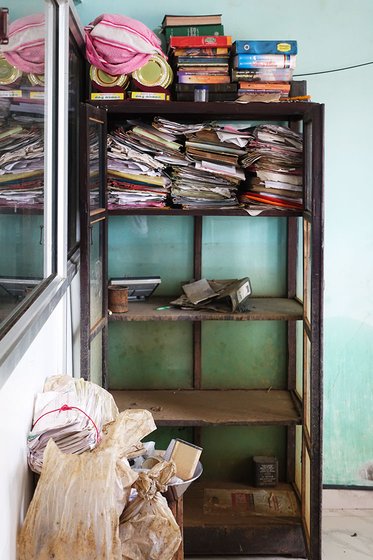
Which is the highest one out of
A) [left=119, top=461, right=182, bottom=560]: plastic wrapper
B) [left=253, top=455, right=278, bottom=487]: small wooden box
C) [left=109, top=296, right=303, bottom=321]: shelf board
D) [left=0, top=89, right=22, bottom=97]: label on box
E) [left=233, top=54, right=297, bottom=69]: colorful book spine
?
[left=233, top=54, right=297, bottom=69]: colorful book spine

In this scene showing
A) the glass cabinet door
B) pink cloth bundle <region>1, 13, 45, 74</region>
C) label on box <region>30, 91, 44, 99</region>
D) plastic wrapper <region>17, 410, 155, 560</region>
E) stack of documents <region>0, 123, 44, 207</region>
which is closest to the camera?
plastic wrapper <region>17, 410, 155, 560</region>

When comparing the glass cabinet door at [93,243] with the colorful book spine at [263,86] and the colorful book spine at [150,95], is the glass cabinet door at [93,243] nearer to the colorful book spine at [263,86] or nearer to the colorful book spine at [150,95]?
the colorful book spine at [150,95]

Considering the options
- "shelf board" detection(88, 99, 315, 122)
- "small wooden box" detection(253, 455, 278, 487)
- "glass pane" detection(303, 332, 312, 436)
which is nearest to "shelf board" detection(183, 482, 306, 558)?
"small wooden box" detection(253, 455, 278, 487)

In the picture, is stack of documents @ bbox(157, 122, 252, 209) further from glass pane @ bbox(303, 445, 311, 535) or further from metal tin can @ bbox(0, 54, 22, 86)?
glass pane @ bbox(303, 445, 311, 535)

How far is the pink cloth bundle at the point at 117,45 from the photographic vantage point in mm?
3078

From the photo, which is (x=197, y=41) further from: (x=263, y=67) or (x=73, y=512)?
(x=73, y=512)

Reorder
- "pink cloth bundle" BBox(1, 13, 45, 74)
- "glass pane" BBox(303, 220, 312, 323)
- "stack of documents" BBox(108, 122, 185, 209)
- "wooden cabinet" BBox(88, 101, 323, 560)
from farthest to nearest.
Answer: "wooden cabinet" BBox(88, 101, 323, 560)
"stack of documents" BBox(108, 122, 185, 209)
"glass pane" BBox(303, 220, 312, 323)
"pink cloth bundle" BBox(1, 13, 45, 74)

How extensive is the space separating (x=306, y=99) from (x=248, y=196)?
0.49 m

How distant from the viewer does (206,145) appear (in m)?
3.30

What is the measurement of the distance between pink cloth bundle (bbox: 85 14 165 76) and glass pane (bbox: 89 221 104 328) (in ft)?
2.18

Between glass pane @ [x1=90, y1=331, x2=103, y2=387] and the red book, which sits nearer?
glass pane @ [x1=90, y1=331, x2=103, y2=387]

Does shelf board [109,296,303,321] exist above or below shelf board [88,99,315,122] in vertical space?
below

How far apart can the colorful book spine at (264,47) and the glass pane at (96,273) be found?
37.5 inches

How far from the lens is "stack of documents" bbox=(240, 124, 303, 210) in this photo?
3.27 metres
